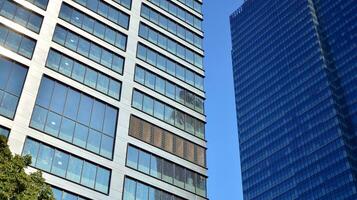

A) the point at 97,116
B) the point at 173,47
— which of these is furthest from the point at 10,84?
the point at 173,47

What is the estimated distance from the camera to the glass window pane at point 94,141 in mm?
37375

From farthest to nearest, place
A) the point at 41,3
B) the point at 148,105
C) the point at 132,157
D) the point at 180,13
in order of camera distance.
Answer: the point at 180,13
the point at 148,105
the point at 41,3
the point at 132,157

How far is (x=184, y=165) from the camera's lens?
140ft

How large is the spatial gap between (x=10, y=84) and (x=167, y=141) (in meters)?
14.3

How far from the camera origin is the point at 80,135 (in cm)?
3731

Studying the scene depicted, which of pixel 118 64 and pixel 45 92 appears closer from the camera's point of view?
pixel 45 92

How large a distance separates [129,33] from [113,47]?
3209 millimetres

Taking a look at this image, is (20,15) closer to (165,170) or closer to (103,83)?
(103,83)

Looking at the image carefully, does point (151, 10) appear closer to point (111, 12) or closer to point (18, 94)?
point (111, 12)

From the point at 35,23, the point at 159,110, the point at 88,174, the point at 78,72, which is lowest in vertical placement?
the point at 88,174

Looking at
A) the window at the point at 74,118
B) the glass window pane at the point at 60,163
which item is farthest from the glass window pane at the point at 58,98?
the glass window pane at the point at 60,163

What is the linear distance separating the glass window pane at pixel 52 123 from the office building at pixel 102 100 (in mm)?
84

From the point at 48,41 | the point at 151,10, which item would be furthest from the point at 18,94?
the point at 151,10

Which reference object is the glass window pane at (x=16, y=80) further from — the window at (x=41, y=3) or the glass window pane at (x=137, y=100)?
the glass window pane at (x=137, y=100)
